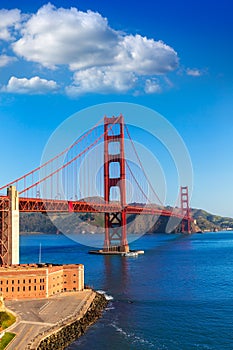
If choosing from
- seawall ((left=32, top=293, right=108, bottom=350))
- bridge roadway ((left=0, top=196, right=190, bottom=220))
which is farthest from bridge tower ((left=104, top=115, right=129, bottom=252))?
seawall ((left=32, top=293, right=108, bottom=350))

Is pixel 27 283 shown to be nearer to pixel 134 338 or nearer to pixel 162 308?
pixel 162 308

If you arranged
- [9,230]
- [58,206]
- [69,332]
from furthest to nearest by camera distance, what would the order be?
[58,206], [9,230], [69,332]

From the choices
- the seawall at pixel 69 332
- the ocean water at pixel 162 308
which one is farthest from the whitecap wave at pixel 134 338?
the seawall at pixel 69 332

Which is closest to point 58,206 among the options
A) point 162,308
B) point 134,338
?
point 162,308

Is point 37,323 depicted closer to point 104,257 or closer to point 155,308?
point 155,308

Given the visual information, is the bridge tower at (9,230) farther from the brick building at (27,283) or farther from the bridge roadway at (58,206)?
the brick building at (27,283)

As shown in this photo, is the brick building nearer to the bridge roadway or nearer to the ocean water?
the ocean water
